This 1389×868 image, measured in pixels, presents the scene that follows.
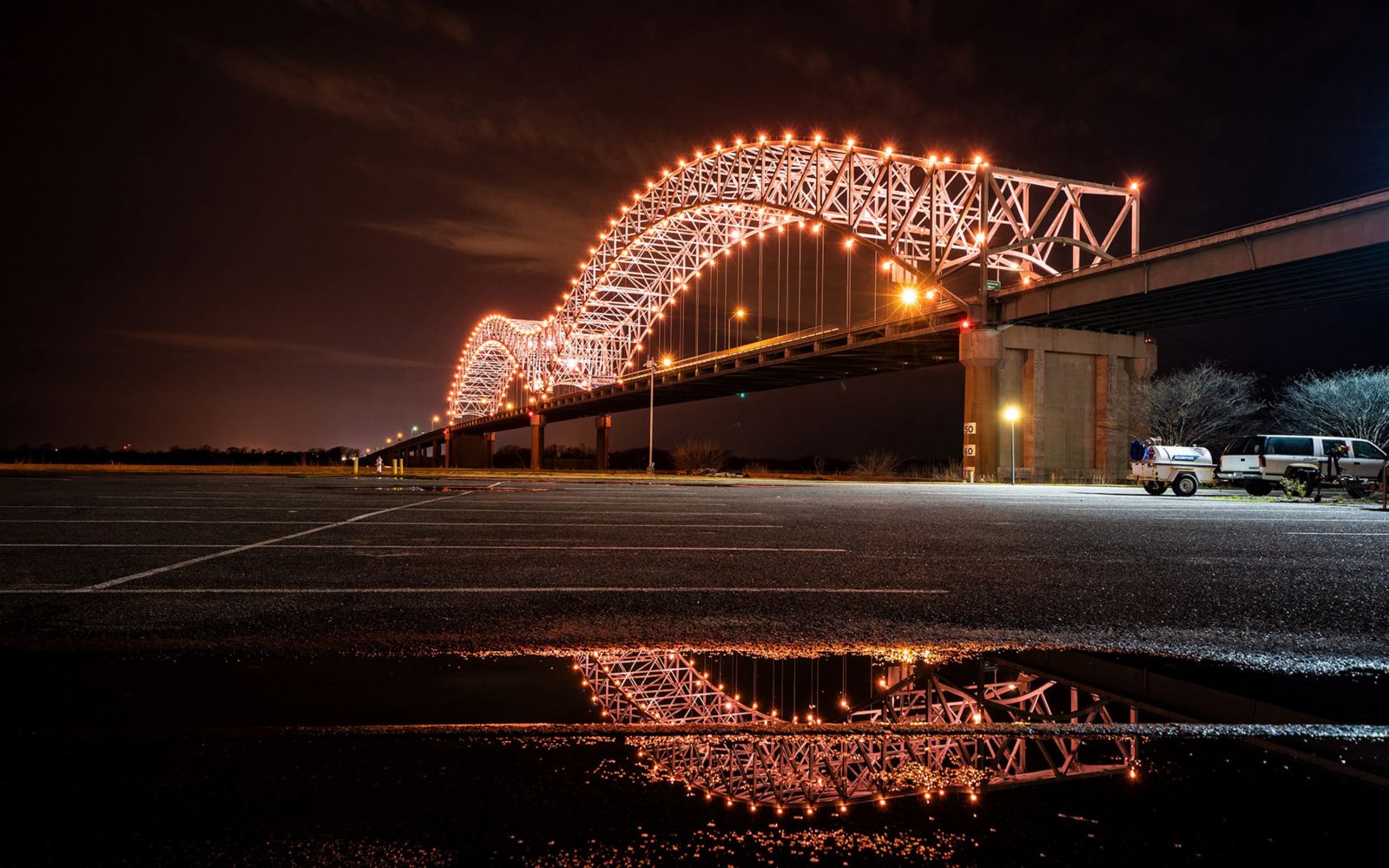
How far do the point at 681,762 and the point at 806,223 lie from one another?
63.2 metres

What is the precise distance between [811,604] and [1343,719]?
298 centimetres

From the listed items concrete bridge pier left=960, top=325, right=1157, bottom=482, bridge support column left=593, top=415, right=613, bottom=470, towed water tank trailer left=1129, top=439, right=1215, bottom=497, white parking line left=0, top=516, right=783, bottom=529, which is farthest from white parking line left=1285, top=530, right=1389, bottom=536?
bridge support column left=593, top=415, right=613, bottom=470

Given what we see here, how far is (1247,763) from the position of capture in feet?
8.75

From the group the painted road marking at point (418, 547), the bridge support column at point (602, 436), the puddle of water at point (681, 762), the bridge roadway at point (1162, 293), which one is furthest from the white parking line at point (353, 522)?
the bridge support column at point (602, 436)

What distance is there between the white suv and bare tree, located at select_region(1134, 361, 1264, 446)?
85.3 ft

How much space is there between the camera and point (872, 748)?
2.73 m

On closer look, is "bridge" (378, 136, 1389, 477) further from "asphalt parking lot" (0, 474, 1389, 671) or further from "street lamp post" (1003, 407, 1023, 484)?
"asphalt parking lot" (0, 474, 1389, 671)

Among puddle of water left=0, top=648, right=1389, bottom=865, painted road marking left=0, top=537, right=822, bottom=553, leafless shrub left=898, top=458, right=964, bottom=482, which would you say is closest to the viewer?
puddle of water left=0, top=648, right=1389, bottom=865

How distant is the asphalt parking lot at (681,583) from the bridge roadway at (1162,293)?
27.3m

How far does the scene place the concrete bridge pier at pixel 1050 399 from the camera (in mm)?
46000

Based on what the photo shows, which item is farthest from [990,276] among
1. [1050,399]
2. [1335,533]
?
[1335,533]

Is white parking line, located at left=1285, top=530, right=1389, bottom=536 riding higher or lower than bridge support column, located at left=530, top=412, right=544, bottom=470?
lower

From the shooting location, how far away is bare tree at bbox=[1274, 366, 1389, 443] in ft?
162

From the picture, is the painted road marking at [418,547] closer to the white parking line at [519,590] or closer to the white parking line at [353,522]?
the white parking line at [353,522]
